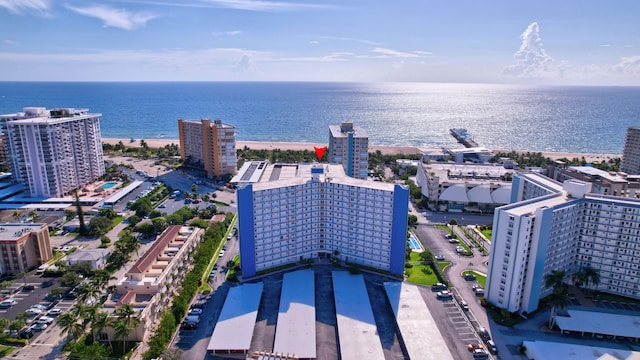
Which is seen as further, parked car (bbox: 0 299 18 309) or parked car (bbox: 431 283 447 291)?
parked car (bbox: 431 283 447 291)

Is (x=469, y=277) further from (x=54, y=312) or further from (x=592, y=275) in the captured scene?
(x=54, y=312)

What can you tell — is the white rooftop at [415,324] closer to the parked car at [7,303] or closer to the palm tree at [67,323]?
the palm tree at [67,323]

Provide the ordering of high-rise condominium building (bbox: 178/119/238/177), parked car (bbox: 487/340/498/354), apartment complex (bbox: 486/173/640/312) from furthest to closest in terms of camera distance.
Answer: high-rise condominium building (bbox: 178/119/238/177), apartment complex (bbox: 486/173/640/312), parked car (bbox: 487/340/498/354)

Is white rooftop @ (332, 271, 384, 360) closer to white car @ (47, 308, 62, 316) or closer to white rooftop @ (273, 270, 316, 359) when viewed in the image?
white rooftop @ (273, 270, 316, 359)

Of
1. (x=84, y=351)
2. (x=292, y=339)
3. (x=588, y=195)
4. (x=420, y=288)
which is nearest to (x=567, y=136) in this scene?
(x=588, y=195)

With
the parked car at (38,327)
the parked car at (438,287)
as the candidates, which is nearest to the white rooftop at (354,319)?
the parked car at (438,287)

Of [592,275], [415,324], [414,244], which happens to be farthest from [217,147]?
[592,275]

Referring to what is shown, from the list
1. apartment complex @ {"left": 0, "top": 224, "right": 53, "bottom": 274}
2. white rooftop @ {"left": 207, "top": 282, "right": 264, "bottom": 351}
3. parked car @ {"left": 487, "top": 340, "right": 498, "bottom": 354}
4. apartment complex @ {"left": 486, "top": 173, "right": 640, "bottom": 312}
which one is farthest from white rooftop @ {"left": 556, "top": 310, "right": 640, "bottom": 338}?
apartment complex @ {"left": 0, "top": 224, "right": 53, "bottom": 274}
